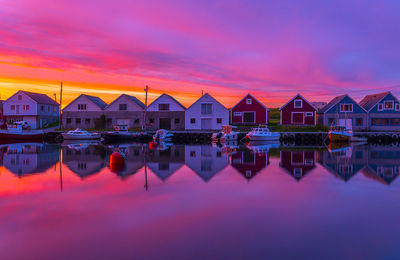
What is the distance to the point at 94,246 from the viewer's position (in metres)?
9.06

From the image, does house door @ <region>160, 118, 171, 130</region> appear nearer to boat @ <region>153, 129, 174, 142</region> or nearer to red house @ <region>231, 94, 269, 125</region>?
boat @ <region>153, 129, 174, 142</region>

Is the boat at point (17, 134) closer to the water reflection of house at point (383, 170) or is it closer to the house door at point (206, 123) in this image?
the house door at point (206, 123)

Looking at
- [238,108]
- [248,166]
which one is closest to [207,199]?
[248,166]

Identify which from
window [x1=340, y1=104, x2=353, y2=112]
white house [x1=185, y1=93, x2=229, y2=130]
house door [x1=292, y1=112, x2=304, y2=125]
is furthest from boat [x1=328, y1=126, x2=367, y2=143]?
white house [x1=185, y1=93, x2=229, y2=130]

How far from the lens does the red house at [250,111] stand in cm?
6034

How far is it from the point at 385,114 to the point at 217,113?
105 feet

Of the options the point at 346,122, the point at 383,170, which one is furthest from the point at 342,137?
the point at 383,170

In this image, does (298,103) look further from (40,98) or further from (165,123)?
(40,98)

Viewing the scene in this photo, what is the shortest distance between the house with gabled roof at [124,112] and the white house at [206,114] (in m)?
9.98

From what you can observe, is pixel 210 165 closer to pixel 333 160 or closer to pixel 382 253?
pixel 333 160

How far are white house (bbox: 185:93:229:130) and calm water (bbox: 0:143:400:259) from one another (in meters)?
38.6

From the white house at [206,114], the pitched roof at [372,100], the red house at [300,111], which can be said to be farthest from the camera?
the white house at [206,114]

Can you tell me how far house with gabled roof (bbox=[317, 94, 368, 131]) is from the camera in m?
60.2

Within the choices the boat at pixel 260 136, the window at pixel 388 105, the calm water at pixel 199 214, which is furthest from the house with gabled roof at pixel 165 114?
the calm water at pixel 199 214
